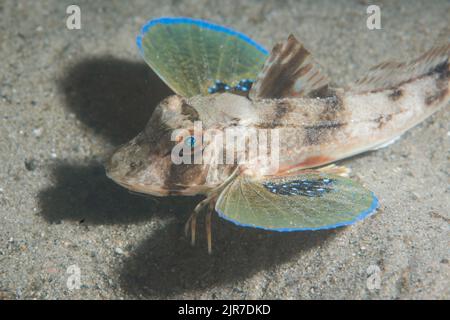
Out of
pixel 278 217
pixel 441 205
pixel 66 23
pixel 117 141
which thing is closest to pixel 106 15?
pixel 66 23

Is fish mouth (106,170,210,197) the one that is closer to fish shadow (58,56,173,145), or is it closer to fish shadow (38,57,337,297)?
fish shadow (38,57,337,297)

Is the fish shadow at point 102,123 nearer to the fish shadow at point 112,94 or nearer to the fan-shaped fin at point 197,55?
the fish shadow at point 112,94

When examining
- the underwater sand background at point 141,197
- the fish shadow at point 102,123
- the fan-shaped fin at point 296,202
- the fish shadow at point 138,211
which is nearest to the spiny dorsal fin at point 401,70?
the underwater sand background at point 141,197

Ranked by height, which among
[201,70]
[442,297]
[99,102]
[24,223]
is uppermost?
[201,70]

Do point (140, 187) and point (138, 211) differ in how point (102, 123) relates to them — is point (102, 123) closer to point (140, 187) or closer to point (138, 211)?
point (138, 211)

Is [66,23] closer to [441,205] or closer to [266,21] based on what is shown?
→ [266,21]

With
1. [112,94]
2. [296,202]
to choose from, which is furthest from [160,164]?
[112,94]
